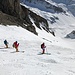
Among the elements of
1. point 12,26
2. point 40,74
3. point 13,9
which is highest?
point 13,9

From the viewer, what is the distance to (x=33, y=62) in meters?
23.4

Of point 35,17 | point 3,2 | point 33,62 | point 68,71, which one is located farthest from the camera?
point 35,17

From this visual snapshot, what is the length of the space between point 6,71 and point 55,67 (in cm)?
460

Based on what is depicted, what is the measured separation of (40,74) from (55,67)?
9.74 ft

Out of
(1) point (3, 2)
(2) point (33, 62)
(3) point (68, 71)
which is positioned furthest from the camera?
(1) point (3, 2)

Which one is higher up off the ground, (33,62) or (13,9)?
(13,9)

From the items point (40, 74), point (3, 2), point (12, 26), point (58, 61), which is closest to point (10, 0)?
point (3, 2)

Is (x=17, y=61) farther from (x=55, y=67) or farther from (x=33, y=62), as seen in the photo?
(x=55, y=67)

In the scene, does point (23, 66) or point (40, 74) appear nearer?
point (40, 74)

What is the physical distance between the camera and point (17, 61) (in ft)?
76.9

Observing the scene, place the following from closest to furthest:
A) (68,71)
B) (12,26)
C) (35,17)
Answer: (68,71) < (12,26) < (35,17)

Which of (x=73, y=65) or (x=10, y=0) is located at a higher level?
(x=10, y=0)

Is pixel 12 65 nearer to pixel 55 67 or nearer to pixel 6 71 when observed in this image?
pixel 6 71

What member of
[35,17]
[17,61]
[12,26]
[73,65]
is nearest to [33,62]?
[17,61]
